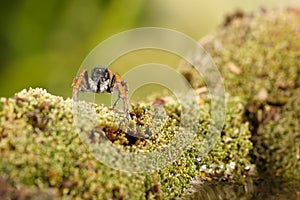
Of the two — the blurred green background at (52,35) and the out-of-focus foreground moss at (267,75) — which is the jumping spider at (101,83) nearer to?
the out-of-focus foreground moss at (267,75)

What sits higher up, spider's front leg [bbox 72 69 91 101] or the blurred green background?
the blurred green background

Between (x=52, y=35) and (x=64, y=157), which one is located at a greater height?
(x=52, y=35)

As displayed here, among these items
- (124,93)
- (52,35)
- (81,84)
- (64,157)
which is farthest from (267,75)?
(52,35)

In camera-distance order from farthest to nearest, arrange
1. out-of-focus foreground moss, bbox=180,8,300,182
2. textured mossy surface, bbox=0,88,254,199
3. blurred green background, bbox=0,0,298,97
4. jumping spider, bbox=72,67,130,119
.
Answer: blurred green background, bbox=0,0,298,97, out-of-focus foreground moss, bbox=180,8,300,182, jumping spider, bbox=72,67,130,119, textured mossy surface, bbox=0,88,254,199

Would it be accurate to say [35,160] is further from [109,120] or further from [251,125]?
[251,125]

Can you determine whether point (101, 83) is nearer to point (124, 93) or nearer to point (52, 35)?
point (124, 93)

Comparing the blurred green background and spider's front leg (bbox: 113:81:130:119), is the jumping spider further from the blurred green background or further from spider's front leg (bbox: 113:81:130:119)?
the blurred green background

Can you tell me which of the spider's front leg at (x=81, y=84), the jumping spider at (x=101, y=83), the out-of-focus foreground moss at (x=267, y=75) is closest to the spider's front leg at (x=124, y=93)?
the jumping spider at (x=101, y=83)

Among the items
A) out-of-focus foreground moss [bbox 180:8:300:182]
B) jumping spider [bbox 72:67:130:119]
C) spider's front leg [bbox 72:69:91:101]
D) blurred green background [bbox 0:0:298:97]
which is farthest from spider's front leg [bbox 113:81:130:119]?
blurred green background [bbox 0:0:298:97]
